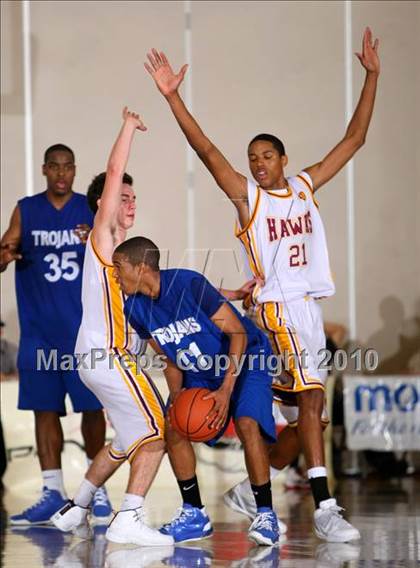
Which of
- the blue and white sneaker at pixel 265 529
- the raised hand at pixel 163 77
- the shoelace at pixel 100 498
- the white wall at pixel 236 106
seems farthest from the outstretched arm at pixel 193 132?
the white wall at pixel 236 106

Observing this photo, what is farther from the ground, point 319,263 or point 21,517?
point 319,263

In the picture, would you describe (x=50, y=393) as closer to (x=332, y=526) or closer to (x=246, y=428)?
(x=246, y=428)

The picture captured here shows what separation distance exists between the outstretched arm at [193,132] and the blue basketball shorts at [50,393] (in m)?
1.56

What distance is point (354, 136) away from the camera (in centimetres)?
623

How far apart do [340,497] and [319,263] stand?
100 inches

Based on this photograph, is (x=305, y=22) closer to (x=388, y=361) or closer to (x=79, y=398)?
(x=388, y=361)

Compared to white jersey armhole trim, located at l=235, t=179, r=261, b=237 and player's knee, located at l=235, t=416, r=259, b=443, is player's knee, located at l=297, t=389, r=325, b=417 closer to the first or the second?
player's knee, located at l=235, t=416, r=259, b=443

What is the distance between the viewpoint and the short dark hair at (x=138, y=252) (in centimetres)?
546

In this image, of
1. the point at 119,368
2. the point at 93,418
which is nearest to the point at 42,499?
the point at 93,418

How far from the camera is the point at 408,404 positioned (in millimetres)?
9516

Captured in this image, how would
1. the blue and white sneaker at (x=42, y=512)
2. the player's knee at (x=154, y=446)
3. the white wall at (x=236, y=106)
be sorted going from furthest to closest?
1. the white wall at (x=236, y=106)
2. the blue and white sneaker at (x=42, y=512)
3. the player's knee at (x=154, y=446)

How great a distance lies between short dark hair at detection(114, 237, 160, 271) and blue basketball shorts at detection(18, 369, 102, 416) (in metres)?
1.51

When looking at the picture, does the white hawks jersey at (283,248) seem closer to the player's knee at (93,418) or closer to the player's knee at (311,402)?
the player's knee at (311,402)

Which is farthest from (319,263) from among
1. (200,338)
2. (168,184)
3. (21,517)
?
(168,184)
